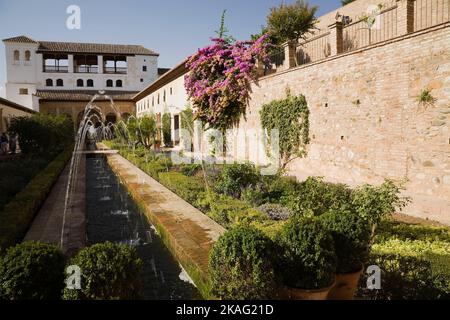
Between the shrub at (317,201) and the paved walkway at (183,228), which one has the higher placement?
the shrub at (317,201)

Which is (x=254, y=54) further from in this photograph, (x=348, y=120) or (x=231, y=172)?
(x=231, y=172)

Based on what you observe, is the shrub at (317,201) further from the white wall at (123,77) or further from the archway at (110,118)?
the white wall at (123,77)

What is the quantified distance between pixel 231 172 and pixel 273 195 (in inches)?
38.4

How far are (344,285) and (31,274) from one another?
2.50 metres

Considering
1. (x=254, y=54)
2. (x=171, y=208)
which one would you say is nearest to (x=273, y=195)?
(x=171, y=208)

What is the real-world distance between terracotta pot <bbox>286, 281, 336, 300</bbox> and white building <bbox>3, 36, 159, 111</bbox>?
42.4 m

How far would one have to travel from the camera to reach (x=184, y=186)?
7621 millimetres

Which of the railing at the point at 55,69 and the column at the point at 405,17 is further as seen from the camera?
the railing at the point at 55,69

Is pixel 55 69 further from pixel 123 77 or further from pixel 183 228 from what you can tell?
pixel 183 228

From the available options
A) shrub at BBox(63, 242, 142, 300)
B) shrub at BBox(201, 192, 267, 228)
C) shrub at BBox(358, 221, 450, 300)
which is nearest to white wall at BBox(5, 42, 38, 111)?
shrub at BBox(201, 192, 267, 228)

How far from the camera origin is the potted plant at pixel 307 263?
2.86m

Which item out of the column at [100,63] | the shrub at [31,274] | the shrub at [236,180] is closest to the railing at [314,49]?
the shrub at [236,180]

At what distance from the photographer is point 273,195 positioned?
732 cm

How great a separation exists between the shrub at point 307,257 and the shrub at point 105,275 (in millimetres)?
1171
